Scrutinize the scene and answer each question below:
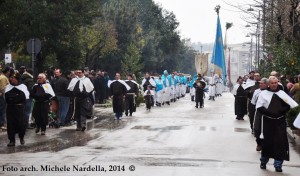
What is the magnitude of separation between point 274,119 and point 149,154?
2862 millimetres

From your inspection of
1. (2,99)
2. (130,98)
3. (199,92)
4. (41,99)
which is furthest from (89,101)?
(199,92)

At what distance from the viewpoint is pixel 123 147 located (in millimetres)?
15844

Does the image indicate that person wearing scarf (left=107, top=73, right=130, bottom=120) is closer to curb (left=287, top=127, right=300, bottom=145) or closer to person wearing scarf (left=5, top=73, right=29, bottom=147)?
curb (left=287, top=127, right=300, bottom=145)

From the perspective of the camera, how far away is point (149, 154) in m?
14.4

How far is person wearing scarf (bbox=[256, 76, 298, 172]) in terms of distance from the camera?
12781mm

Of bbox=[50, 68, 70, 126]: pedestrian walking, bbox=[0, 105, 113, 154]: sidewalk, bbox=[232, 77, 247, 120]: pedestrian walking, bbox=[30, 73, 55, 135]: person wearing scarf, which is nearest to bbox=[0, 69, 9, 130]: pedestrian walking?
bbox=[0, 105, 113, 154]: sidewalk

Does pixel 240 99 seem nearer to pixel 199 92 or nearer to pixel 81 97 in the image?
pixel 81 97

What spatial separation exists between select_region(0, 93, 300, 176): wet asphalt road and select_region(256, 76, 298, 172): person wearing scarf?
379 millimetres

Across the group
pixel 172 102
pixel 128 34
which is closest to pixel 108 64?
pixel 128 34

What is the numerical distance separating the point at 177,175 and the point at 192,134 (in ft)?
27.1

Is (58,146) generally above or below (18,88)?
below

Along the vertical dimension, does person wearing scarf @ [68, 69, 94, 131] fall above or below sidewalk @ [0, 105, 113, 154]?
above

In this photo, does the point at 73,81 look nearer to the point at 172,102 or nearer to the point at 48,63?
the point at 48,63

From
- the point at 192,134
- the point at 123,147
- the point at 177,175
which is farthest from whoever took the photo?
the point at 192,134
